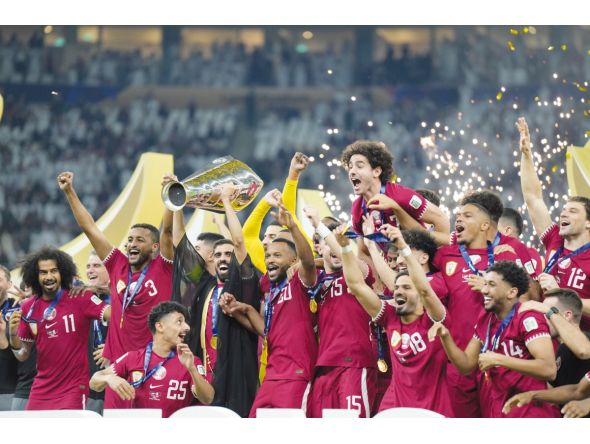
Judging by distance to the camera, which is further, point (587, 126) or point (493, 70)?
point (493, 70)

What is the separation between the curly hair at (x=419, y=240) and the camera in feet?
13.8

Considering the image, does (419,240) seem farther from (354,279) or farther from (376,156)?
(376,156)

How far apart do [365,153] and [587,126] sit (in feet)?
20.4

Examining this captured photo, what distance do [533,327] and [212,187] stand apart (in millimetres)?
1598

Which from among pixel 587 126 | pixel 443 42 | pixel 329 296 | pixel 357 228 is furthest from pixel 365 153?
pixel 443 42

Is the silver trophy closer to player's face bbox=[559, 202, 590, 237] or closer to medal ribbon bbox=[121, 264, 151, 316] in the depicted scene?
medal ribbon bbox=[121, 264, 151, 316]

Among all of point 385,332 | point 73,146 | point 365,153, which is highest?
point 73,146

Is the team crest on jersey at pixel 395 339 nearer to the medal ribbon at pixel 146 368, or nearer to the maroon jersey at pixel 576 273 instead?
the maroon jersey at pixel 576 273

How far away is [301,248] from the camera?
4344mm

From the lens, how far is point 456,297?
4285 millimetres

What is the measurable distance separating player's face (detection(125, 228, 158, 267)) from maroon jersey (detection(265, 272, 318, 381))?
0.83 metres
